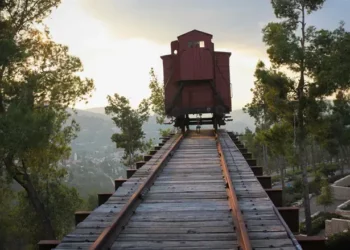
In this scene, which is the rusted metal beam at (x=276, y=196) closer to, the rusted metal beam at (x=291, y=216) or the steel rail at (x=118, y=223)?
the rusted metal beam at (x=291, y=216)

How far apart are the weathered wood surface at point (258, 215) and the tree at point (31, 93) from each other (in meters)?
9.08

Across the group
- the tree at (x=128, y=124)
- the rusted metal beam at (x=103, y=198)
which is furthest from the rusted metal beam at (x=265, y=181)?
the tree at (x=128, y=124)

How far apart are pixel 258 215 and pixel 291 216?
442 millimetres

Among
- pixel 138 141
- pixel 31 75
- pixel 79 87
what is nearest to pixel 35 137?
pixel 31 75

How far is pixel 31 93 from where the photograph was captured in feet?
57.5

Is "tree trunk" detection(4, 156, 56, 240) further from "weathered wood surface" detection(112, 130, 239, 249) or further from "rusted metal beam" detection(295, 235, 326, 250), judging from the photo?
"rusted metal beam" detection(295, 235, 326, 250)

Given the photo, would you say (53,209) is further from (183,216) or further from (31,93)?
(183,216)

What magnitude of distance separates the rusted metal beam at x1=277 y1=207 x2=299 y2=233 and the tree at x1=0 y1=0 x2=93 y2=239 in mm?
10969

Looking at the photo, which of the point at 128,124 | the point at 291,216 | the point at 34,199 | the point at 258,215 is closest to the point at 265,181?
the point at 291,216

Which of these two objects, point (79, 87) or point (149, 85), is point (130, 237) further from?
point (149, 85)

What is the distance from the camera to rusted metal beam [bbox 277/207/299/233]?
4.87 m

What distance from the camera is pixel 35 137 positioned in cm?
1444

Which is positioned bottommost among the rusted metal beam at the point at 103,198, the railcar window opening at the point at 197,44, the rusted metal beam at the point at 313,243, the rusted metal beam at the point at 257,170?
the rusted metal beam at the point at 313,243

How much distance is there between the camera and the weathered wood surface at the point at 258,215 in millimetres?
3962
